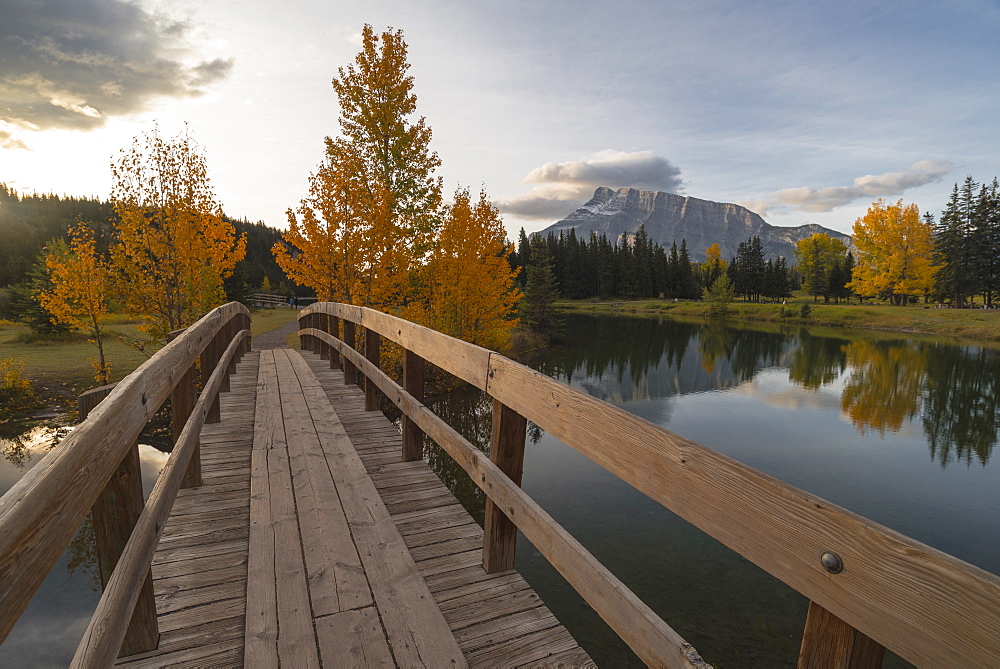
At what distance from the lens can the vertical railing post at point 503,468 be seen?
8.88 feet

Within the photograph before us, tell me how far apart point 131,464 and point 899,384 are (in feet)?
94.5

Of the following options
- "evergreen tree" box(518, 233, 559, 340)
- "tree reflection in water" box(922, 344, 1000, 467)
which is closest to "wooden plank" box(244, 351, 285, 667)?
"tree reflection in water" box(922, 344, 1000, 467)

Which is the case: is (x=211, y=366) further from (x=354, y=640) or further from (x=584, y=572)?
Answer: (x=584, y=572)

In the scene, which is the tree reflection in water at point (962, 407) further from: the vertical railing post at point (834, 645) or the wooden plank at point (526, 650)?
the vertical railing post at point (834, 645)

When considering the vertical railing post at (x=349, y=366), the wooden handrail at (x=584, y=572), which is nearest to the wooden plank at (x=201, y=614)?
the wooden handrail at (x=584, y=572)

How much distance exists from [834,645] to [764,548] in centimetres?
24

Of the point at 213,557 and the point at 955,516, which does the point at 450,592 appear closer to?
the point at 213,557

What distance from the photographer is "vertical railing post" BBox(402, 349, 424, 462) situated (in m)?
4.43

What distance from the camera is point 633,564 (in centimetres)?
829

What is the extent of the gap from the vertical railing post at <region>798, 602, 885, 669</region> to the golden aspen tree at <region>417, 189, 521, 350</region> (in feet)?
54.7

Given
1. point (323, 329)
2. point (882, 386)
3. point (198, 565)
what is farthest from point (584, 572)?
point (882, 386)

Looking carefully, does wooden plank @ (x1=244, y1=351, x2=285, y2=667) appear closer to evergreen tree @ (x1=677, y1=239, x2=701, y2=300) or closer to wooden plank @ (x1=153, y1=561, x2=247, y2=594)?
wooden plank @ (x1=153, y1=561, x2=247, y2=594)

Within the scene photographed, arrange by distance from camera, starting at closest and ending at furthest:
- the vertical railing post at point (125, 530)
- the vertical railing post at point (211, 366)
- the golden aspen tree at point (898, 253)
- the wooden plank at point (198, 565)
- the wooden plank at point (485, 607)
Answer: the vertical railing post at point (125, 530)
the wooden plank at point (485, 607)
the wooden plank at point (198, 565)
the vertical railing post at point (211, 366)
the golden aspen tree at point (898, 253)

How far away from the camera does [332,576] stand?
2770 mm
